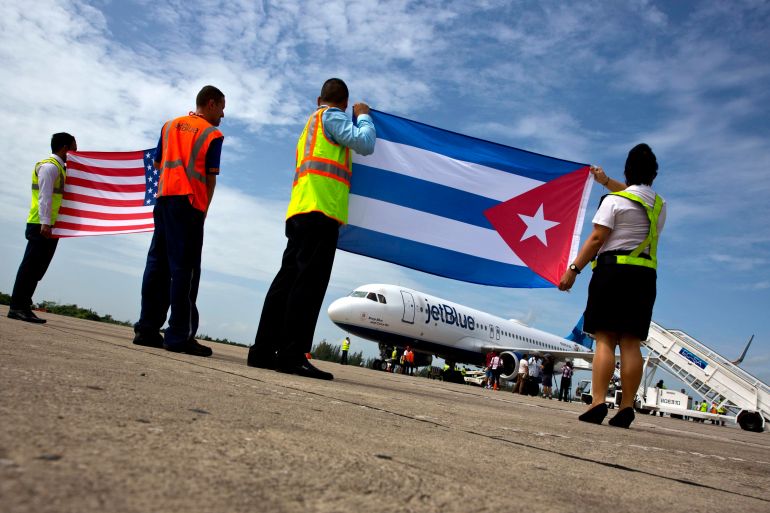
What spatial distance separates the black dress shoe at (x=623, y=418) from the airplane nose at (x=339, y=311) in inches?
592

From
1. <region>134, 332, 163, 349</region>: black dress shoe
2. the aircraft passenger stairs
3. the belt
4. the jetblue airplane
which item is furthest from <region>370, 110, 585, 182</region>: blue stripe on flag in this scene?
the jetblue airplane

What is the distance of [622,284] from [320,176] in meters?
2.07

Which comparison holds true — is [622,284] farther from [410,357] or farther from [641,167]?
[410,357]

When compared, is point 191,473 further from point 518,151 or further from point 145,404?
point 518,151

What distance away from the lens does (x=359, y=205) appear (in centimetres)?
513

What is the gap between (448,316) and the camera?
21.4 m

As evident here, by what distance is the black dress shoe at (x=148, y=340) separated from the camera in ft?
13.0

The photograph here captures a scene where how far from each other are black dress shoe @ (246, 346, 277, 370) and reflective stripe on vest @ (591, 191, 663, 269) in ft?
7.45

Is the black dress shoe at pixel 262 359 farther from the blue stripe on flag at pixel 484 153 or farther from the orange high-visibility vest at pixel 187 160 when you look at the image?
the blue stripe on flag at pixel 484 153

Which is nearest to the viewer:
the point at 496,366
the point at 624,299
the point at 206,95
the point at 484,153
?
the point at 624,299

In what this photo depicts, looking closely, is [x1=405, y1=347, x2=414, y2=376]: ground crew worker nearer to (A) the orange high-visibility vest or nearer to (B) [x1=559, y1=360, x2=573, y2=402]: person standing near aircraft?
(B) [x1=559, y1=360, x2=573, y2=402]: person standing near aircraft

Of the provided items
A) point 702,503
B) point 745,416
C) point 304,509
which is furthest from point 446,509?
point 745,416

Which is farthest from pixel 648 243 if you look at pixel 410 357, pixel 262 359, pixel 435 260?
pixel 410 357

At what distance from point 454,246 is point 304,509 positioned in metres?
4.74
